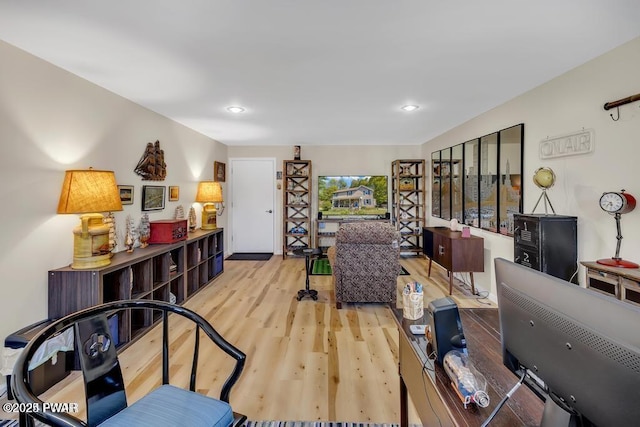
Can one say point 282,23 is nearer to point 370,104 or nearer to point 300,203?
point 370,104

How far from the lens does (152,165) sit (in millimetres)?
3469

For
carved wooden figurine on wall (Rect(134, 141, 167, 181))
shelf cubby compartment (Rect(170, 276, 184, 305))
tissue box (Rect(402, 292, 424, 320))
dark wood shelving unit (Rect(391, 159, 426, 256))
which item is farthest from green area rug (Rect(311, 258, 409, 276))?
tissue box (Rect(402, 292, 424, 320))

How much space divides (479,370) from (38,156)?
307cm

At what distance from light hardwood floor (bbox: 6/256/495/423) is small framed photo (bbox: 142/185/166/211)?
4.10 ft

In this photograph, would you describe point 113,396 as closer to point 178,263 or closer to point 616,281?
point 178,263

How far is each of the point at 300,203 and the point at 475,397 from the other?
531cm

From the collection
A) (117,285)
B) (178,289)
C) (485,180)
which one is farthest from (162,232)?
(485,180)

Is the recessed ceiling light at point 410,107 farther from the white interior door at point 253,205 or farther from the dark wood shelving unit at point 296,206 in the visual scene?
the white interior door at point 253,205

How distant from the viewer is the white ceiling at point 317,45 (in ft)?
5.36

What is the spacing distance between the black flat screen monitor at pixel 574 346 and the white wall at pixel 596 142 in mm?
1991

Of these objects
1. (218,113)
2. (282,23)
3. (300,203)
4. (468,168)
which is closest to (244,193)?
(300,203)

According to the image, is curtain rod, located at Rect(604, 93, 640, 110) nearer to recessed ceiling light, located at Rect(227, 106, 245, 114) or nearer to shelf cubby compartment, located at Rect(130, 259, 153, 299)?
recessed ceiling light, located at Rect(227, 106, 245, 114)

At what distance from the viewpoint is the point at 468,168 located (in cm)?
411

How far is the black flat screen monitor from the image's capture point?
1.74 ft
